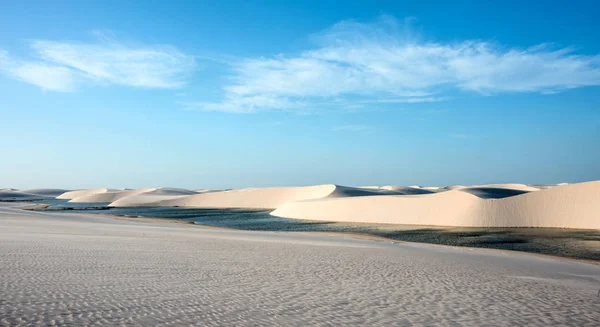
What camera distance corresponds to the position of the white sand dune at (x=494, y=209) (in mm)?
31562

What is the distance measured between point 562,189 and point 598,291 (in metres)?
27.4

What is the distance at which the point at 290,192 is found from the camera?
78.2 metres

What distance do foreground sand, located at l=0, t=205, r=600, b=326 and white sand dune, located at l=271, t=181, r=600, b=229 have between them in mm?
19609

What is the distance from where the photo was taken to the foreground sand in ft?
21.5

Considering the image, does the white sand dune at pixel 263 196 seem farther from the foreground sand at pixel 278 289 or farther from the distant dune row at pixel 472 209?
the foreground sand at pixel 278 289

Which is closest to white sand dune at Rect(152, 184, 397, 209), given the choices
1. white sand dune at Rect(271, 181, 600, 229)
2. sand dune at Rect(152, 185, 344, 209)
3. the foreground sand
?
sand dune at Rect(152, 185, 344, 209)

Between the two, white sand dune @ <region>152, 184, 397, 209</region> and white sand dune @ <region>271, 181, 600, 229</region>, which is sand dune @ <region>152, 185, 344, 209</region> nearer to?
white sand dune @ <region>152, 184, 397, 209</region>

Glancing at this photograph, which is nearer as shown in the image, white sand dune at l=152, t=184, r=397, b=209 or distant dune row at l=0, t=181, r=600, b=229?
distant dune row at l=0, t=181, r=600, b=229

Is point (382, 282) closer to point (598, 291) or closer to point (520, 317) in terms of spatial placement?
point (520, 317)

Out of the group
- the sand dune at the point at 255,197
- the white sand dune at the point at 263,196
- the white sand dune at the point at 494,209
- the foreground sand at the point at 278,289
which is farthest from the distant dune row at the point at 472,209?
the sand dune at the point at 255,197

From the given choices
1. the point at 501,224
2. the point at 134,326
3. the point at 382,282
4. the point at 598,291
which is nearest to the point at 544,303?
the point at 598,291

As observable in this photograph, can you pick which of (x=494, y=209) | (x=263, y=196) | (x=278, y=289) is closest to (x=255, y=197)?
(x=263, y=196)

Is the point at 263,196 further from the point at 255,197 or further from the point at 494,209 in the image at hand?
the point at 494,209

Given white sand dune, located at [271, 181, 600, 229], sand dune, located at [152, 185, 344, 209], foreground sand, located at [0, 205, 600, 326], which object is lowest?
foreground sand, located at [0, 205, 600, 326]
